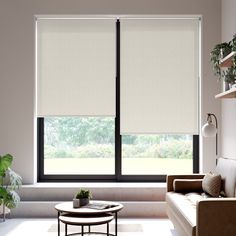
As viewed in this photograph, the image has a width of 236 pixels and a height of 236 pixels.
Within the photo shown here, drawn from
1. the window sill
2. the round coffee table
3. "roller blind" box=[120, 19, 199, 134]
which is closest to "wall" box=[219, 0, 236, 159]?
"roller blind" box=[120, 19, 199, 134]

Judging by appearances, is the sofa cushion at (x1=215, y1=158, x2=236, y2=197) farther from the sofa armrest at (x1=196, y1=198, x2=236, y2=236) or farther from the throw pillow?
the sofa armrest at (x1=196, y1=198, x2=236, y2=236)

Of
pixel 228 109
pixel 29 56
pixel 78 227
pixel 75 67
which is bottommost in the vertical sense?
pixel 78 227

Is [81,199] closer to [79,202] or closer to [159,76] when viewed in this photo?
[79,202]

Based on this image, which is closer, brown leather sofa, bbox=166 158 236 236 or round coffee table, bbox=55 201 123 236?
brown leather sofa, bbox=166 158 236 236

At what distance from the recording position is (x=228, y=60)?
570 cm

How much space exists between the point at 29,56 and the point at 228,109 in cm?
323

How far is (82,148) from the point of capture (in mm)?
7406

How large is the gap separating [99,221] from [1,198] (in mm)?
2033

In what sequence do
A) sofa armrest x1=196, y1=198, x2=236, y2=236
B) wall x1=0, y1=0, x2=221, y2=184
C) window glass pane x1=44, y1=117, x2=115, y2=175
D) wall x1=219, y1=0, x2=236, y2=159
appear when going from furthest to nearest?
window glass pane x1=44, y1=117, x2=115, y2=175 → wall x1=0, y1=0, x2=221, y2=184 → wall x1=219, y1=0, x2=236, y2=159 → sofa armrest x1=196, y1=198, x2=236, y2=236

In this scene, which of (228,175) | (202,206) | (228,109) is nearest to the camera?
(202,206)

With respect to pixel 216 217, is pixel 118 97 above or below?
above

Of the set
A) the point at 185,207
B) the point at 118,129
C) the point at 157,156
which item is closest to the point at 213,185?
the point at 185,207

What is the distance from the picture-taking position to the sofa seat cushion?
426 centimetres

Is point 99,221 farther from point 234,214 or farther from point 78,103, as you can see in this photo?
point 78,103
